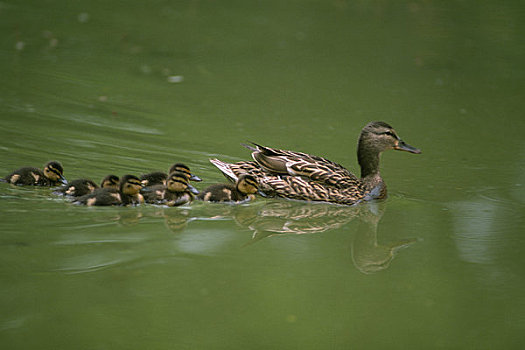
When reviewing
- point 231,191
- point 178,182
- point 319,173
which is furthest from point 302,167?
point 178,182

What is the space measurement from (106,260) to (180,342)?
34.0 inches

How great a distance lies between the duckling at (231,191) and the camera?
501 cm

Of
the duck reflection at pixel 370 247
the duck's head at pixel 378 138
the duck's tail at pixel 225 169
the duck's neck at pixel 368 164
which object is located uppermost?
the duck's head at pixel 378 138

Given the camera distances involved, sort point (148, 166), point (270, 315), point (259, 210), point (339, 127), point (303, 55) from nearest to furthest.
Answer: point (270, 315)
point (259, 210)
point (148, 166)
point (339, 127)
point (303, 55)

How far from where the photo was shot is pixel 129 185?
Result: 183 inches

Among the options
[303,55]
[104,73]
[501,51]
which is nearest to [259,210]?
[104,73]

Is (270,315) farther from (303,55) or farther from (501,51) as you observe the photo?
(501,51)

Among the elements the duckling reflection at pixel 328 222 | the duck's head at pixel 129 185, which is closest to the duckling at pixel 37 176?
the duck's head at pixel 129 185

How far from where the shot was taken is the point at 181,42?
9766 millimetres

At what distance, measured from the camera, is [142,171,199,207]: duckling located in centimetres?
484

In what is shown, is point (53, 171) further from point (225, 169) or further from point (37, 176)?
point (225, 169)

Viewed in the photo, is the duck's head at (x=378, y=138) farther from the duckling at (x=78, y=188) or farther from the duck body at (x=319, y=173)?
the duckling at (x=78, y=188)

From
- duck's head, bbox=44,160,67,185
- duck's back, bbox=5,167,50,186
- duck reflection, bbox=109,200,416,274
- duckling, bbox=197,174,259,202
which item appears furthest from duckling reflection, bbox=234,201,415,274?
duck's back, bbox=5,167,50,186

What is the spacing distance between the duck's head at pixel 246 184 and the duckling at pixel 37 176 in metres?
1.18
